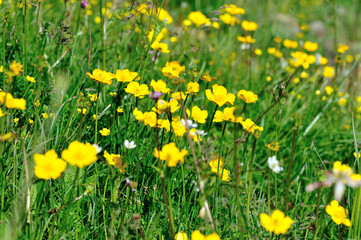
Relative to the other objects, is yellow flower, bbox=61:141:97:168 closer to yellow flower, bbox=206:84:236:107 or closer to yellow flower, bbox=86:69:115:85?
yellow flower, bbox=86:69:115:85

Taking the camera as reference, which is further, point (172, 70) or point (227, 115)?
point (172, 70)

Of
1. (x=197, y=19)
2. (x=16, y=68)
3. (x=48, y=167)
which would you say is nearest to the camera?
(x=48, y=167)

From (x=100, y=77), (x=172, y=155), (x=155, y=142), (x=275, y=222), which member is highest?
(x=100, y=77)

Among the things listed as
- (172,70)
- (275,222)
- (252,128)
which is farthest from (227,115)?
(275,222)

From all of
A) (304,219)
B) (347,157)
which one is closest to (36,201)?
(304,219)

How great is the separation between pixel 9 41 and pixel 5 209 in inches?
47.1

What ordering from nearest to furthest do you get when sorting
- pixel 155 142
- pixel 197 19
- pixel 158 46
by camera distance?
pixel 155 142 → pixel 158 46 → pixel 197 19

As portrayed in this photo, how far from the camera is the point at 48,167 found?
1.09 meters

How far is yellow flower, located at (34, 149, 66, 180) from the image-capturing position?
1.06 m

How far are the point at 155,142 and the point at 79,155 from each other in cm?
76

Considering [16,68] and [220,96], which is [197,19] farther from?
[16,68]

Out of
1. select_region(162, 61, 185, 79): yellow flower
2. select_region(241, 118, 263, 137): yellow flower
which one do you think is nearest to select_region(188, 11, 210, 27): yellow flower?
select_region(162, 61, 185, 79): yellow flower

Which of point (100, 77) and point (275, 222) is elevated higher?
point (100, 77)

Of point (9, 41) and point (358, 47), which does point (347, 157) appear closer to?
point (9, 41)
